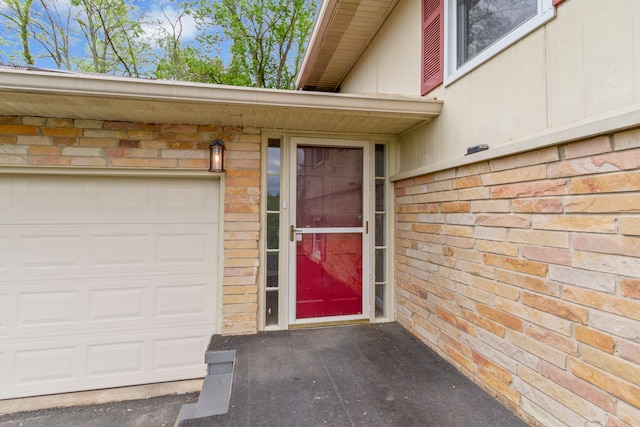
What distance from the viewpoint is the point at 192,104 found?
2520 mm

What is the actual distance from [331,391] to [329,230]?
5.36ft

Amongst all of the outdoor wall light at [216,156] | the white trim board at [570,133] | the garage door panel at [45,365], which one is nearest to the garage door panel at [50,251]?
the garage door panel at [45,365]

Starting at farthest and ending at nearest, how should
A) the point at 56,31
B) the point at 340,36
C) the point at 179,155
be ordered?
the point at 56,31 → the point at 340,36 → the point at 179,155

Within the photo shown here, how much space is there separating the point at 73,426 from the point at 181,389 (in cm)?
86

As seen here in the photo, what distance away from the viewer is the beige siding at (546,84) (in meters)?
1.40

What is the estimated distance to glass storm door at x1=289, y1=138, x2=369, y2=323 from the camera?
3355mm

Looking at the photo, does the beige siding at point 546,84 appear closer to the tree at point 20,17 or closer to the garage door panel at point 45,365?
the garage door panel at point 45,365

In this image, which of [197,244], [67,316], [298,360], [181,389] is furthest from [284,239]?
[67,316]

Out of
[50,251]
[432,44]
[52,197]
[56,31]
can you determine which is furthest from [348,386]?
[56,31]

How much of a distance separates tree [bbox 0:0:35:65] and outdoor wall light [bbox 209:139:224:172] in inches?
335

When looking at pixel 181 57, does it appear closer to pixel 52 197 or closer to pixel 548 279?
pixel 52 197

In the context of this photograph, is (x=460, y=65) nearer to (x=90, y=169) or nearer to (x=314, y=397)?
(x=314, y=397)

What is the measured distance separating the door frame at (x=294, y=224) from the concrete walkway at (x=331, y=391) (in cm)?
16

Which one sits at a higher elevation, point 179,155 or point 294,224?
point 179,155
